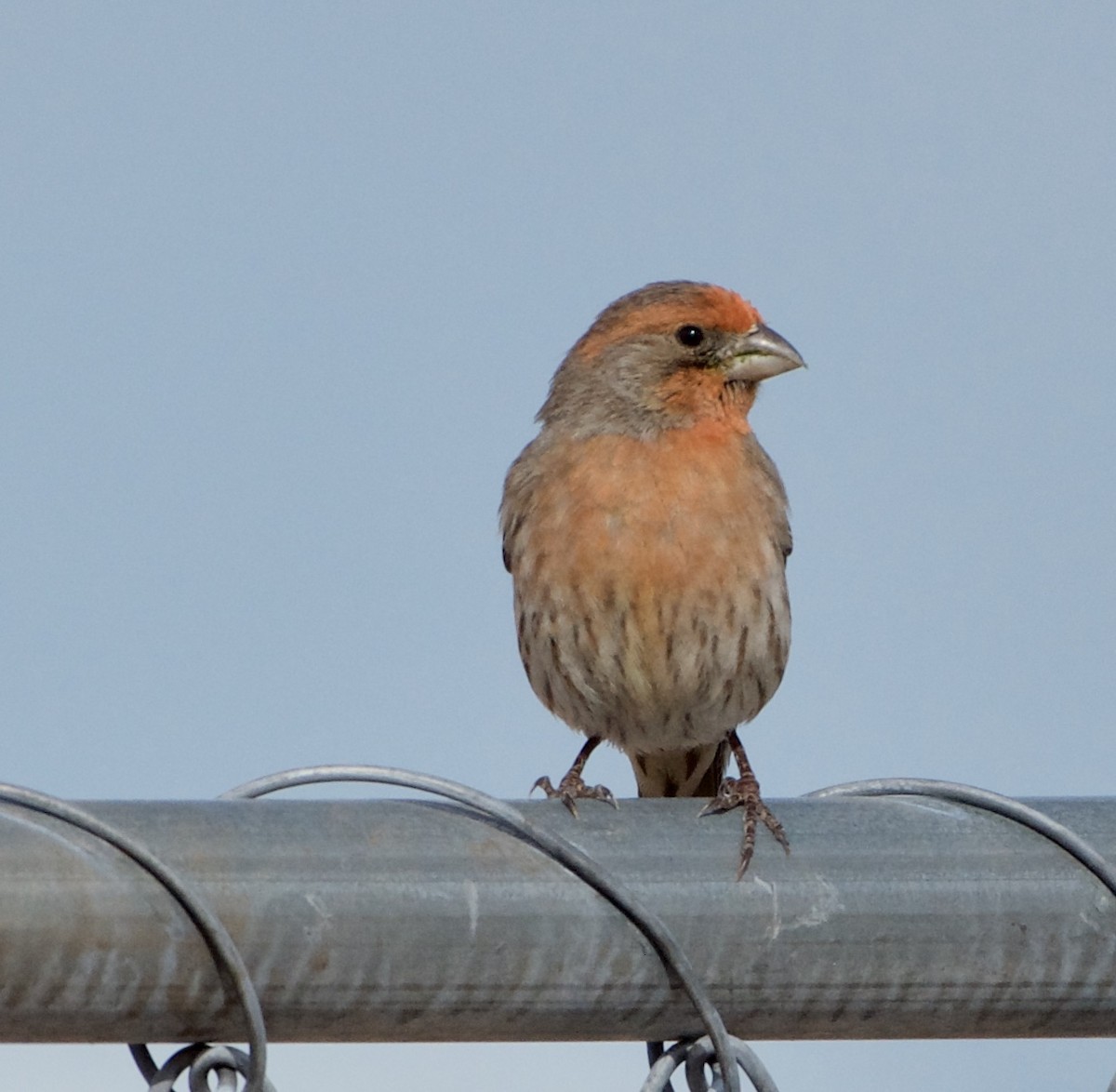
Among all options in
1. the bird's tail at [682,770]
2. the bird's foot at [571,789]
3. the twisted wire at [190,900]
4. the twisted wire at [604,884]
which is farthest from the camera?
the bird's tail at [682,770]

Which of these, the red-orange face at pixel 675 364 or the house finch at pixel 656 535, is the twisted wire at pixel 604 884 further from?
the red-orange face at pixel 675 364

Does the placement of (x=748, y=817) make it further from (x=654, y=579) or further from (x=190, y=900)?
(x=654, y=579)

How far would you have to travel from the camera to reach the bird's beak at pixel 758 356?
573 centimetres

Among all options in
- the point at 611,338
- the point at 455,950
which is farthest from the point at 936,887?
the point at 611,338

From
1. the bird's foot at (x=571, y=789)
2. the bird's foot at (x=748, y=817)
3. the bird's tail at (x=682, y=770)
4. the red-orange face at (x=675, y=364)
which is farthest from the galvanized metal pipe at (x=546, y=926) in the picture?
the bird's tail at (x=682, y=770)

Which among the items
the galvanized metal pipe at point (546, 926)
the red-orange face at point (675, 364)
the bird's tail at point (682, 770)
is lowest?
the bird's tail at point (682, 770)

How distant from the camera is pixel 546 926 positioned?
2.49 metres

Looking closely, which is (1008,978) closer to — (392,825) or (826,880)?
(826,880)

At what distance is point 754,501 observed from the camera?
551 centimetres

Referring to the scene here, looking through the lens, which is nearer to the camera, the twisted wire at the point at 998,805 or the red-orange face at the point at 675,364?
the twisted wire at the point at 998,805

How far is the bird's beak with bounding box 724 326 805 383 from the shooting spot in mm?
5734

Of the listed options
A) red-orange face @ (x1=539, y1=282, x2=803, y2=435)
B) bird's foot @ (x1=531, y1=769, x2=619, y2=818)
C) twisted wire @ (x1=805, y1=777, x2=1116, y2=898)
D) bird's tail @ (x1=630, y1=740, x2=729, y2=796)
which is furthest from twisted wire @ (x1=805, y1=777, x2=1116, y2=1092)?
bird's tail @ (x1=630, y1=740, x2=729, y2=796)

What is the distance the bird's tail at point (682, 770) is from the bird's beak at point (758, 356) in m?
1.30

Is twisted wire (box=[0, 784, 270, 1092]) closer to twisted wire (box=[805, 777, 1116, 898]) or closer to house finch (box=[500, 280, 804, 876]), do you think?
twisted wire (box=[805, 777, 1116, 898])
